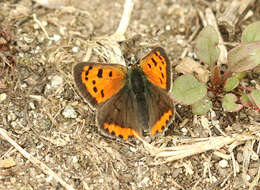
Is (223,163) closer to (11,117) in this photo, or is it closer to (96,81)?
(96,81)

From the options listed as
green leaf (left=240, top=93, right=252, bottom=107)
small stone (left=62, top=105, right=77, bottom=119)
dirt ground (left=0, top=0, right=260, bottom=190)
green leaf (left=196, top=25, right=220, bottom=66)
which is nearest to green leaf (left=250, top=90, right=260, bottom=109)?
green leaf (left=240, top=93, right=252, bottom=107)

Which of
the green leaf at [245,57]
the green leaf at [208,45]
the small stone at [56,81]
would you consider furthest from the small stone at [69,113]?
the green leaf at [245,57]

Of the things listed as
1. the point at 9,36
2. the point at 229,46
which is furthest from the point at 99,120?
the point at 229,46

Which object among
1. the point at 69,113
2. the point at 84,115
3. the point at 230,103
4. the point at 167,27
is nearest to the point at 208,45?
the point at 230,103

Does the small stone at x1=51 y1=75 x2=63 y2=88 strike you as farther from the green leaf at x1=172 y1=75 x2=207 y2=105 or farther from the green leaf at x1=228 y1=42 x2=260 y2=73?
the green leaf at x1=228 y1=42 x2=260 y2=73

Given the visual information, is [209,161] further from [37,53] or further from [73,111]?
[37,53]

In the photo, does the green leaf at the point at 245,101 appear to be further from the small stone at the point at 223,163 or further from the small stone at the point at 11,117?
the small stone at the point at 11,117
